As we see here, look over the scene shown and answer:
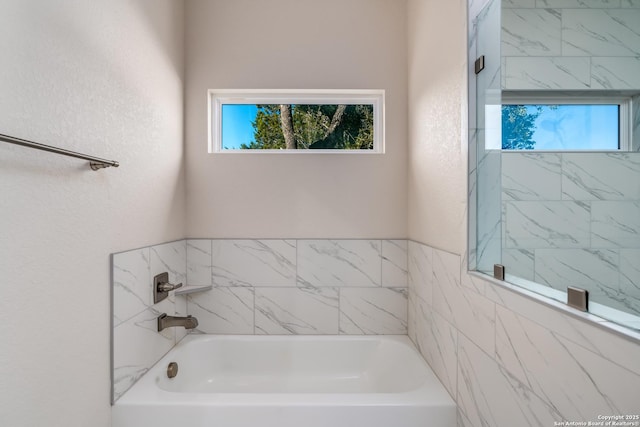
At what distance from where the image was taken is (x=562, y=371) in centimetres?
77

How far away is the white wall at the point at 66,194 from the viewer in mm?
884

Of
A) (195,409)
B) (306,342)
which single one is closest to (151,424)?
(195,409)

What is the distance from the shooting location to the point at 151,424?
133cm

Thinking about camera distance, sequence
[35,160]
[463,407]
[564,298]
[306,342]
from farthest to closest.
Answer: [306,342], [463,407], [35,160], [564,298]

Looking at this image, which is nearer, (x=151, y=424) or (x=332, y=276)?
(x=151, y=424)

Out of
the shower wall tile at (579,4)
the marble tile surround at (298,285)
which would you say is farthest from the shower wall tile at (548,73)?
the marble tile surround at (298,285)

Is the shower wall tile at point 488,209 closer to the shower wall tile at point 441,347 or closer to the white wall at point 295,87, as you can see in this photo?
the shower wall tile at point 441,347

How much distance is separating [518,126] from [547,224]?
13.7 inches

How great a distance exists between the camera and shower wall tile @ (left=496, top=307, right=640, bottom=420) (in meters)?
0.63

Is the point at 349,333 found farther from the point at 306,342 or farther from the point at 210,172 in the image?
the point at 210,172

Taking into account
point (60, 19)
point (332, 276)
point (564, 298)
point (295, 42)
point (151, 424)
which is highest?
point (295, 42)

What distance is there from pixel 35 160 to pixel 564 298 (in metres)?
1.52

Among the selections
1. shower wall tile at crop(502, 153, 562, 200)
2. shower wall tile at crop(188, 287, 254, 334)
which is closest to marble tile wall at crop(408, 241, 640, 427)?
shower wall tile at crop(502, 153, 562, 200)

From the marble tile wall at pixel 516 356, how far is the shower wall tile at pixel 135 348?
4.67 ft
